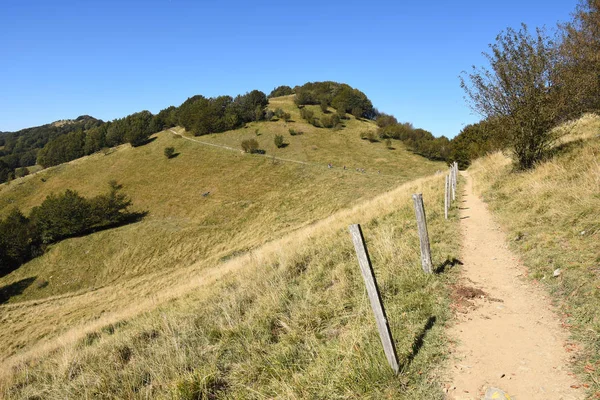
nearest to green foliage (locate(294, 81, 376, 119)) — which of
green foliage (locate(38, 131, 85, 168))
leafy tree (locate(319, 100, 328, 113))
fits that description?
leafy tree (locate(319, 100, 328, 113))

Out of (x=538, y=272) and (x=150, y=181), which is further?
(x=150, y=181)

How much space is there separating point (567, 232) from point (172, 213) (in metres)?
43.4

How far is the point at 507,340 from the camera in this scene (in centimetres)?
482

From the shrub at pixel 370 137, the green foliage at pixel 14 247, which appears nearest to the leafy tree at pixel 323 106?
the shrub at pixel 370 137

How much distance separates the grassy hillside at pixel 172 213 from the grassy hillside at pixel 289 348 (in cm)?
827

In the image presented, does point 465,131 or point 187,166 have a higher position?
point 187,166

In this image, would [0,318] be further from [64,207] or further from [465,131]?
[465,131]

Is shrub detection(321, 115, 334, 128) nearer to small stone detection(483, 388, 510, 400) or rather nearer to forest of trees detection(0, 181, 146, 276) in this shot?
forest of trees detection(0, 181, 146, 276)

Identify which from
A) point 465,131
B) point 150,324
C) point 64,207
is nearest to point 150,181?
point 64,207

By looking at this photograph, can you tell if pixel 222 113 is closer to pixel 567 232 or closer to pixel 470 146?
pixel 470 146

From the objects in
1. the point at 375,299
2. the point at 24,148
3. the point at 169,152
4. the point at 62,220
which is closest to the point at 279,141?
the point at 169,152

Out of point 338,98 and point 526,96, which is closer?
point 526,96

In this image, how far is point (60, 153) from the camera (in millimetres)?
77750

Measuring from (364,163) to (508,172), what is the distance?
3933cm
